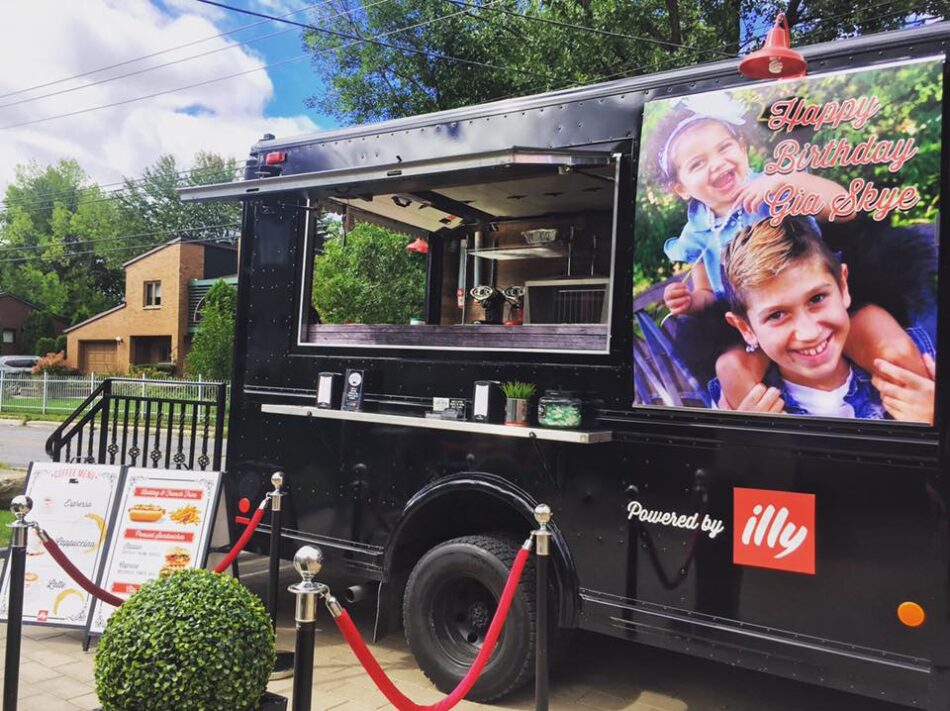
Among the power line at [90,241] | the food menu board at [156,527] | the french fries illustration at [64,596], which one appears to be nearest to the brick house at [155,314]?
the power line at [90,241]

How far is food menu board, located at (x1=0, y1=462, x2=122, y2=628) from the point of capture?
516cm

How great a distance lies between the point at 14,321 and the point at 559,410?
191ft

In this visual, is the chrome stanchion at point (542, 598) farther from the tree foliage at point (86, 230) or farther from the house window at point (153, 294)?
the tree foliage at point (86, 230)

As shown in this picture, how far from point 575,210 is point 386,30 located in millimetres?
13490

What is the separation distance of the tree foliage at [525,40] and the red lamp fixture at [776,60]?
1069 centimetres

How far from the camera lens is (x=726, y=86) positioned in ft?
12.4

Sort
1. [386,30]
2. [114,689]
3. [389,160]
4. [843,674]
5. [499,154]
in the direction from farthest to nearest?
[386,30] < [389,160] < [499,154] < [843,674] < [114,689]

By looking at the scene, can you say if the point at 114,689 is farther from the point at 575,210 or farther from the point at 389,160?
the point at 575,210

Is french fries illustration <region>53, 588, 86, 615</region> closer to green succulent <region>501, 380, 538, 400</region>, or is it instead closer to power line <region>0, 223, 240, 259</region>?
green succulent <region>501, 380, 538, 400</region>

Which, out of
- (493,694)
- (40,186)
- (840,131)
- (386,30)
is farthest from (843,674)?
(40,186)

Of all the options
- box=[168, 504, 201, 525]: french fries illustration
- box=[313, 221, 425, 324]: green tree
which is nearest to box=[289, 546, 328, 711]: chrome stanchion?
box=[168, 504, 201, 525]: french fries illustration

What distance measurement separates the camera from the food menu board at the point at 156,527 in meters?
5.21

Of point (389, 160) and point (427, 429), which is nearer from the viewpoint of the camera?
point (427, 429)

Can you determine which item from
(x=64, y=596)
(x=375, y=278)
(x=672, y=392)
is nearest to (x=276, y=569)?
(x=64, y=596)
